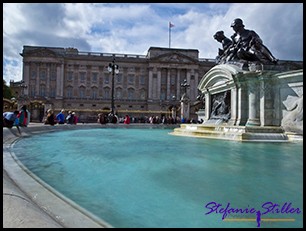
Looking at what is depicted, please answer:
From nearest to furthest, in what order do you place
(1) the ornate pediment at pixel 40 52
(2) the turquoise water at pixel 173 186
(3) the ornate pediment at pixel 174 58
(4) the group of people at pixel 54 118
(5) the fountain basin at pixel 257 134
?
(2) the turquoise water at pixel 173 186
(5) the fountain basin at pixel 257 134
(4) the group of people at pixel 54 118
(1) the ornate pediment at pixel 40 52
(3) the ornate pediment at pixel 174 58

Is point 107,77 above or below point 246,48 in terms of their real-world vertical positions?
above

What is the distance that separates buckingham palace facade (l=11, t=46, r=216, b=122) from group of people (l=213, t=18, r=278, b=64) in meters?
53.8

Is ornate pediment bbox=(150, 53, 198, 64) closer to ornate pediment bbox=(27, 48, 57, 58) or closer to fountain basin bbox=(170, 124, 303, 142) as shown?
ornate pediment bbox=(27, 48, 57, 58)

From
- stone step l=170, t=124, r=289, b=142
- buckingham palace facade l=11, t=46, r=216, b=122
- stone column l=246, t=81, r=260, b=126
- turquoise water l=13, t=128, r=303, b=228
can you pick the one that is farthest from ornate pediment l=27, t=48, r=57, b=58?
turquoise water l=13, t=128, r=303, b=228

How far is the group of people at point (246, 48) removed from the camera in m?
10.8

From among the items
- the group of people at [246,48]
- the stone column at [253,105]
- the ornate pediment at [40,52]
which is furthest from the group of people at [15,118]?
the ornate pediment at [40,52]

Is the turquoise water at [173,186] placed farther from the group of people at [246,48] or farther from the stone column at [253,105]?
the group of people at [246,48]

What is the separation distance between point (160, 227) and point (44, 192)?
121cm

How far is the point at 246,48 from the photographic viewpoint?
11312mm

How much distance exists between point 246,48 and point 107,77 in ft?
200

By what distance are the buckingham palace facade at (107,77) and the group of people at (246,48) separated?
177 feet

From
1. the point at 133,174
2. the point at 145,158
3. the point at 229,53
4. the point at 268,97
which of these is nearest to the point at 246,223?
the point at 133,174

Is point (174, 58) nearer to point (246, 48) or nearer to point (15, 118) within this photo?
point (246, 48)

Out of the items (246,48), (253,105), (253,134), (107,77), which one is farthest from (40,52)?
(253,134)
